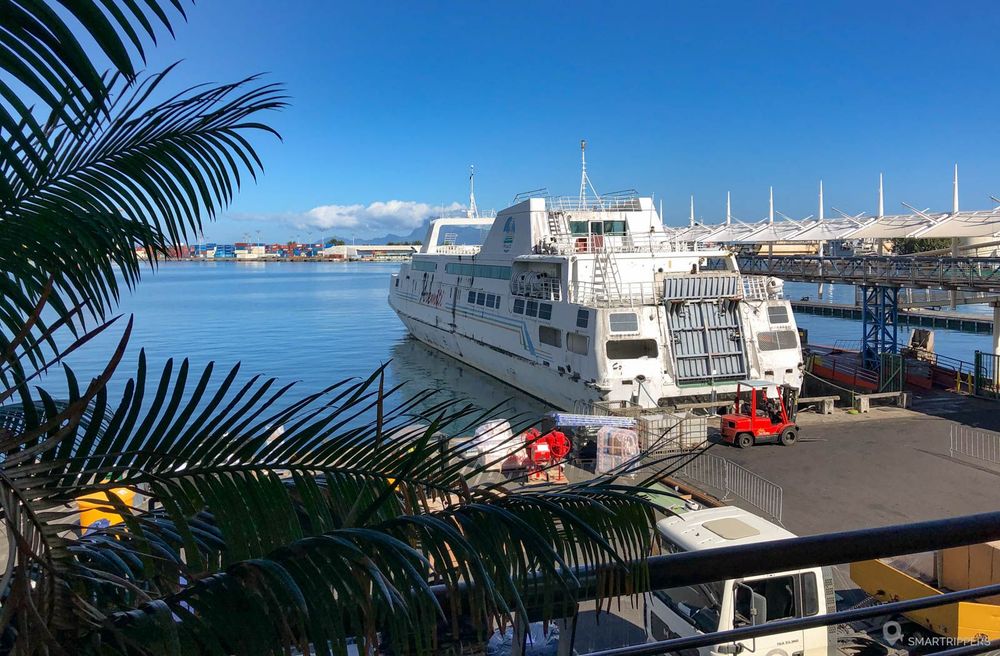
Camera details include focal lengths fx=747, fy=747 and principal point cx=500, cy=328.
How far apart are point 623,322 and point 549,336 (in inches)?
138

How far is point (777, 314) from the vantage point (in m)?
21.3

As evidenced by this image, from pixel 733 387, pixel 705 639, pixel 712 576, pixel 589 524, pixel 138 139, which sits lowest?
pixel 733 387

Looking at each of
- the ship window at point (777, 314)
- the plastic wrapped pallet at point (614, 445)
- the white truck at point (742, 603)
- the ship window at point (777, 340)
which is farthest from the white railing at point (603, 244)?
the white truck at point (742, 603)

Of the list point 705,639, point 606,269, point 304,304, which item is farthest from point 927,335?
point 304,304

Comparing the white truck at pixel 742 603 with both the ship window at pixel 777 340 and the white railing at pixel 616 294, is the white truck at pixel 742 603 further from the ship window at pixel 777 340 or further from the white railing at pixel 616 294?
the ship window at pixel 777 340

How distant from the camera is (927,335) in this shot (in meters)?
28.9

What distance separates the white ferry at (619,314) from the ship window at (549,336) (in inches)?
1.4

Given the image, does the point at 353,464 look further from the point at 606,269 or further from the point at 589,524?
the point at 606,269

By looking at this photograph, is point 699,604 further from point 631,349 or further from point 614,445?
point 631,349

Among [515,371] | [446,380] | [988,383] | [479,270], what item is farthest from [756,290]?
[446,380]

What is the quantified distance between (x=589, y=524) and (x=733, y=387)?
64.6ft

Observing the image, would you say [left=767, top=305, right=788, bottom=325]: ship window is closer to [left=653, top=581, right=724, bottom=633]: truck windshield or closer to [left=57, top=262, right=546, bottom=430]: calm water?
[left=57, top=262, right=546, bottom=430]: calm water

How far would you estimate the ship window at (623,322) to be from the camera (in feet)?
65.0

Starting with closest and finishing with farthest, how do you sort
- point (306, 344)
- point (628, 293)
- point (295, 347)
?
point (628, 293)
point (295, 347)
point (306, 344)
